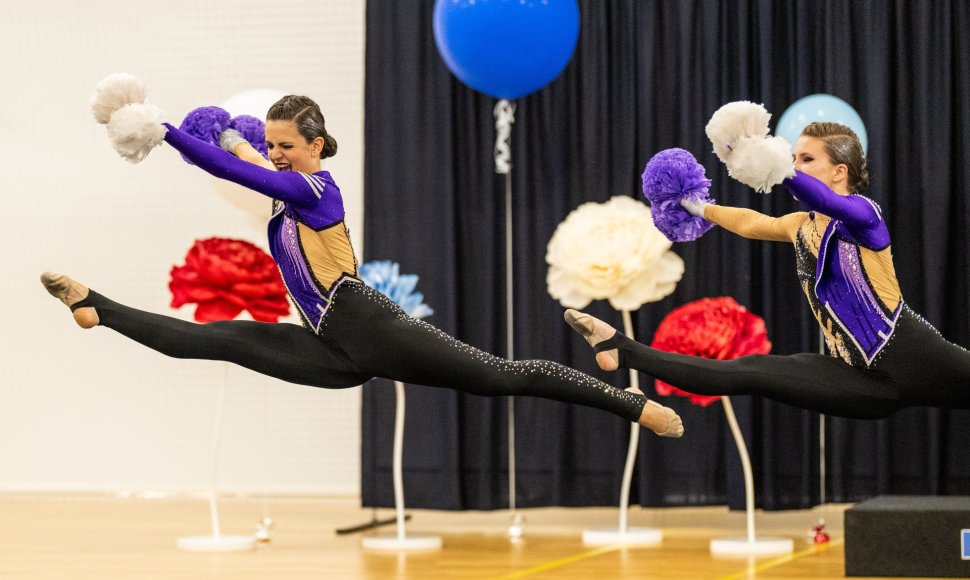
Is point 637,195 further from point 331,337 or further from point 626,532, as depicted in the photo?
point 331,337

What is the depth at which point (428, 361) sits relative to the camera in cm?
363

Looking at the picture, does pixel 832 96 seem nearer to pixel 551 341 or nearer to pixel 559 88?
pixel 559 88

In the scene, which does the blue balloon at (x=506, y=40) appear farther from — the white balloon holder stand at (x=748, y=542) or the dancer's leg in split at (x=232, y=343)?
the dancer's leg in split at (x=232, y=343)

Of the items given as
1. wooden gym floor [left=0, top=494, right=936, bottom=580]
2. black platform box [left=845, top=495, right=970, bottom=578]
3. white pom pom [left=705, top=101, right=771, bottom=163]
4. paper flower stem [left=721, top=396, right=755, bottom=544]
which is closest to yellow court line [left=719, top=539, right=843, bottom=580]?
wooden gym floor [left=0, top=494, right=936, bottom=580]

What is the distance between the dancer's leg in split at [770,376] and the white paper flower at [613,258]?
1671 mm

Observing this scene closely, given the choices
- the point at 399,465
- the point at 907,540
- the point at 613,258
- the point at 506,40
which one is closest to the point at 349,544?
the point at 399,465

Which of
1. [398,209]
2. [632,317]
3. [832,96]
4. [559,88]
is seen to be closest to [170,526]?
[398,209]

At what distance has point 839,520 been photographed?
6.27 metres

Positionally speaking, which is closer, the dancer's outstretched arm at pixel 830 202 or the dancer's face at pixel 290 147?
the dancer's outstretched arm at pixel 830 202

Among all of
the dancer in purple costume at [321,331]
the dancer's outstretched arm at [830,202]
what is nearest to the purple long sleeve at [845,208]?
the dancer's outstretched arm at [830,202]

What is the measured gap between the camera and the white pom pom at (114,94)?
3.44m

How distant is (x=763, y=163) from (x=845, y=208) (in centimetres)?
36

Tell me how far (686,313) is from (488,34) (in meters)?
1.40

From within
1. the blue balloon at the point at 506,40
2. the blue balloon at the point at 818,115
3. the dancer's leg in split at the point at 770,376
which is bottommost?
the dancer's leg in split at the point at 770,376
